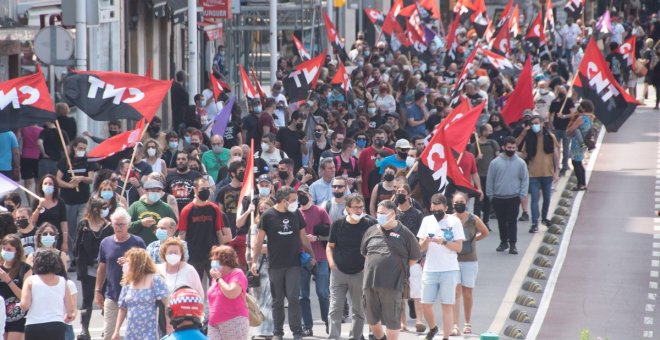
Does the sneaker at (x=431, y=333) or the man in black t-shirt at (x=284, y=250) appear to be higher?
the man in black t-shirt at (x=284, y=250)

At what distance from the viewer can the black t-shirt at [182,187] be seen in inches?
647

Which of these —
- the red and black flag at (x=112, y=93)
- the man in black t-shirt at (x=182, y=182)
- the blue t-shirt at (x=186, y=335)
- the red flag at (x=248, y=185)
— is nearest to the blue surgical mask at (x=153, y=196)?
the red flag at (x=248, y=185)

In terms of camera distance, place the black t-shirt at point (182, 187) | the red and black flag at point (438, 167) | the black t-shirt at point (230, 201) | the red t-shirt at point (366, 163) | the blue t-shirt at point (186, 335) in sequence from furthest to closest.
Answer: the red t-shirt at point (366, 163)
the red and black flag at point (438, 167)
the black t-shirt at point (182, 187)
the black t-shirt at point (230, 201)
the blue t-shirt at point (186, 335)

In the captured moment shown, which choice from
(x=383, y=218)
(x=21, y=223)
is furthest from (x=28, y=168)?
(x=383, y=218)

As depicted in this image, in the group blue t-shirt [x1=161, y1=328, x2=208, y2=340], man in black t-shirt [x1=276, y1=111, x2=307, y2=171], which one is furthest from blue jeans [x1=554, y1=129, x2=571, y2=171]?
blue t-shirt [x1=161, y1=328, x2=208, y2=340]

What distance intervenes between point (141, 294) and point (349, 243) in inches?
117

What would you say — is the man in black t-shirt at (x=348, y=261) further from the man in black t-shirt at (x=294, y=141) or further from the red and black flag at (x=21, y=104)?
the man in black t-shirt at (x=294, y=141)

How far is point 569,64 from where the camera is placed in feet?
143

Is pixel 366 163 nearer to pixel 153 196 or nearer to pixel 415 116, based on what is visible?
pixel 153 196

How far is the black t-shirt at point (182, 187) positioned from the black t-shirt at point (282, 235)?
1.87m

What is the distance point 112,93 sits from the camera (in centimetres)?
1802

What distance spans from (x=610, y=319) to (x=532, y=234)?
5103 millimetres

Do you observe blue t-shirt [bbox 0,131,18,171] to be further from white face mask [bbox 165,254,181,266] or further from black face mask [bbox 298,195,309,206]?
white face mask [bbox 165,254,181,266]

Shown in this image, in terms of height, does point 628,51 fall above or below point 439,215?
above
